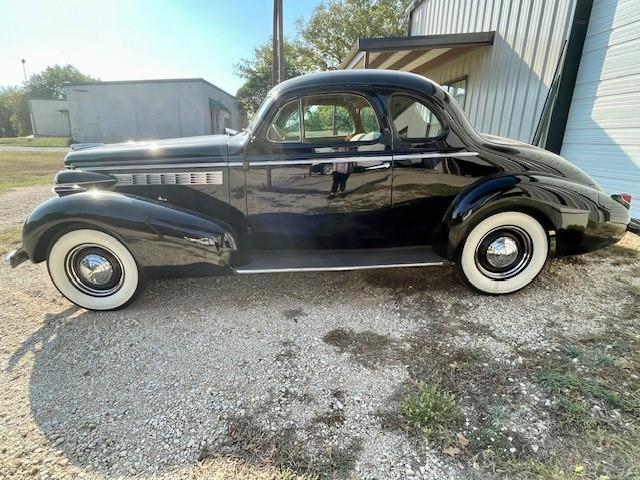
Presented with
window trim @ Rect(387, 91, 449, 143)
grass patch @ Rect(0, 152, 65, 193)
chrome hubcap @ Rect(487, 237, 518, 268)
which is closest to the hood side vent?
window trim @ Rect(387, 91, 449, 143)

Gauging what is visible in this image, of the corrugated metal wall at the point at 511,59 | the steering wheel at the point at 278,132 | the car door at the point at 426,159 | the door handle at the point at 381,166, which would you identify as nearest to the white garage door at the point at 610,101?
the corrugated metal wall at the point at 511,59

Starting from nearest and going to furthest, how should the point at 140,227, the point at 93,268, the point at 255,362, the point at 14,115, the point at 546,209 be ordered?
the point at 255,362, the point at 140,227, the point at 93,268, the point at 546,209, the point at 14,115

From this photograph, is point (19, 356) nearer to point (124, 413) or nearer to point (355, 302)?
point (124, 413)

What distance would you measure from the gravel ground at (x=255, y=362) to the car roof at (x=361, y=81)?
179 centimetres

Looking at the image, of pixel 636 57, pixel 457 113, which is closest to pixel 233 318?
pixel 457 113

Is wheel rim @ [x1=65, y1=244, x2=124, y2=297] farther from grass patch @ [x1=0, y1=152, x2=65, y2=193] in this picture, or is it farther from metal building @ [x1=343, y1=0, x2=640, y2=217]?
grass patch @ [x1=0, y1=152, x2=65, y2=193]

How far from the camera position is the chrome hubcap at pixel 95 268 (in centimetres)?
296

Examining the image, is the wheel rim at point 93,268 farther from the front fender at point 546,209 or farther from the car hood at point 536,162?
the car hood at point 536,162

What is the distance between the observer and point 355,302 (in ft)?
10.5

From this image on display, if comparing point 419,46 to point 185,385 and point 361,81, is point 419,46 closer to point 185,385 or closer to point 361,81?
point 361,81

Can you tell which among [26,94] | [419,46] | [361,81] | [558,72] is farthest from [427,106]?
[26,94]

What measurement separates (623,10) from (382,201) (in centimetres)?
464

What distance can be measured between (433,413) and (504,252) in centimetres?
182

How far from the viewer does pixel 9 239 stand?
469 centimetres
